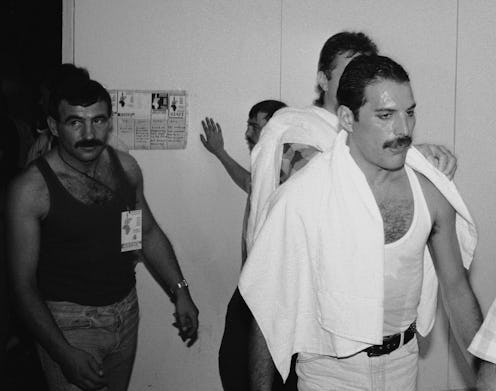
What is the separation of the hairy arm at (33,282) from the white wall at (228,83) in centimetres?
148

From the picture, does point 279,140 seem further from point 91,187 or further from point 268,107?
point 268,107

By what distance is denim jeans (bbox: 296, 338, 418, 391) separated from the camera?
204 centimetres

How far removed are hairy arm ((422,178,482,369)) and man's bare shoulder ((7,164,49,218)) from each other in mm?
1406

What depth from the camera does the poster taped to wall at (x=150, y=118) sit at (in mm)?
3723

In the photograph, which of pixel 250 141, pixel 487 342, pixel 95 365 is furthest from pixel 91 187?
pixel 487 342

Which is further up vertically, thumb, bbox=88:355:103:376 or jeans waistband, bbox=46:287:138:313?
jeans waistband, bbox=46:287:138:313

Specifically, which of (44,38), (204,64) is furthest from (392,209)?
(44,38)

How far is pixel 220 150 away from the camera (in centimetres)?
377

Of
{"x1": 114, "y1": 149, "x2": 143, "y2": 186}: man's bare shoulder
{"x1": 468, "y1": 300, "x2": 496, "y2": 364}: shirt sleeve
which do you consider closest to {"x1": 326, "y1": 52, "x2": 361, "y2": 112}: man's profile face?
{"x1": 114, "y1": 149, "x2": 143, "y2": 186}: man's bare shoulder

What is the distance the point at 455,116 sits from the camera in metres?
4.03

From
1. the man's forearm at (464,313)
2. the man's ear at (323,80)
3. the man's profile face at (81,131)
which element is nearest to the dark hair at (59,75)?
the man's profile face at (81,131)

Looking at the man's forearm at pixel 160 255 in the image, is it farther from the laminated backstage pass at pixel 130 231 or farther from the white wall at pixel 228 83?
the white wall at pixel 228 83

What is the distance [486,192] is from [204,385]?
2.24m

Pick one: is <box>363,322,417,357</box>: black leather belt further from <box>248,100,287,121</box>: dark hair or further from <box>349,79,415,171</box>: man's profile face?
<box>248,100,287,121</box>: dark hair
